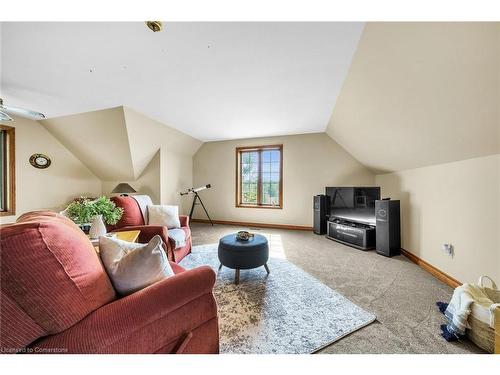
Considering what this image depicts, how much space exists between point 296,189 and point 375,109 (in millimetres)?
2639

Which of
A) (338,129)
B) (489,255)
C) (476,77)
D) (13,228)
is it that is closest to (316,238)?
(338,129)

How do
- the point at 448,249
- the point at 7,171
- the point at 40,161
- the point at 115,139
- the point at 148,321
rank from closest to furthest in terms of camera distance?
the point at 148,321 < the point at 448,249 < the point at 7,171 < the point at 115,139 < the point at 40,161

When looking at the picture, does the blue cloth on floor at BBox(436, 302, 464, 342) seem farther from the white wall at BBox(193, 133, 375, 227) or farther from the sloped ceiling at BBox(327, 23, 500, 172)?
the white wall at BBox(193, 133, 375, 227)

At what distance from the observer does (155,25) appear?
152 cm

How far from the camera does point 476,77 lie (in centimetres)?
137

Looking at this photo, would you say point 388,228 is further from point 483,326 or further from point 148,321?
point 148,321

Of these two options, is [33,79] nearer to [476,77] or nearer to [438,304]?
[476,77]

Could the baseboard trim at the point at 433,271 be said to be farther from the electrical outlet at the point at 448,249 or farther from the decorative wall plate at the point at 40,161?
the decorative wall plate at the point at 40,161

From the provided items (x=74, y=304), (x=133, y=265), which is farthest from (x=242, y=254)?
(x=74, y=304)

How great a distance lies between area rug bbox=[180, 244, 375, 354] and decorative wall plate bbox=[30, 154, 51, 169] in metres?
4.24

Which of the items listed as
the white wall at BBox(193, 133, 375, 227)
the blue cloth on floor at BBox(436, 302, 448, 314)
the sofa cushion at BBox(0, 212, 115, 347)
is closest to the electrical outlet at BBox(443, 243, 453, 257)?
the blue cloth on floor at BBox(436, 302, 448, 314)

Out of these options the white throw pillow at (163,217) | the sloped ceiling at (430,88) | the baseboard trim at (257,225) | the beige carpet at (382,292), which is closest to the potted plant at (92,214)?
the white throw pillow at (163,217)

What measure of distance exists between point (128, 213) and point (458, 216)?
151 inches

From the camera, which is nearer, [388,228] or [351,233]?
[388,228]
